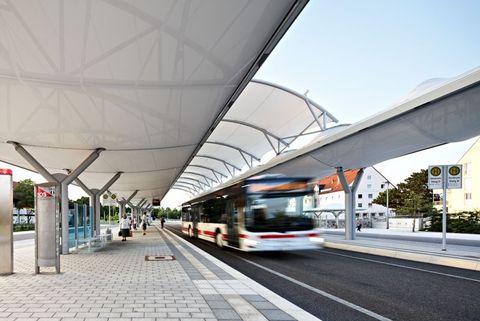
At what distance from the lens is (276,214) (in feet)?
49.8

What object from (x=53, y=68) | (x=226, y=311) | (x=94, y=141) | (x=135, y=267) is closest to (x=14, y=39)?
(x=53, y=68)

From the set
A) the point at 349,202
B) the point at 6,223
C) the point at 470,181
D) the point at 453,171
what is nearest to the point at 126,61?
the point at 6,223

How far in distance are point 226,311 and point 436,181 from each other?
12.4m

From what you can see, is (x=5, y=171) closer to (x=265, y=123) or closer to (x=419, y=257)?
(x=419, y=257)

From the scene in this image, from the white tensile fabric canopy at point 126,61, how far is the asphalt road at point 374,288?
183 inches

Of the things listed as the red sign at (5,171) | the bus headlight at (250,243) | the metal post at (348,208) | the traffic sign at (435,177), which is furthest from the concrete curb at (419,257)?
the red sign at (5,171)

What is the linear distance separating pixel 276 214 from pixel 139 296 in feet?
28.6

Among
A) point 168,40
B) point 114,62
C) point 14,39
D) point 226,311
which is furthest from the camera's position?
→ point 114,62

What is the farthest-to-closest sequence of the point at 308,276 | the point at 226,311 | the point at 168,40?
1. the point at 308,276
2. the point at 168,40
3. the point at 226,311

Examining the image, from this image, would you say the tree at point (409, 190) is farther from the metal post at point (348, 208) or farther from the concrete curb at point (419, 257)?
the concrete curb at point (419, 257)

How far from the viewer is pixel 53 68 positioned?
26.6 ft

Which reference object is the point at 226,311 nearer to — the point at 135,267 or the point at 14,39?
the point at 14,39

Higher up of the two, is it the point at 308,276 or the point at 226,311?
the point at 226,311

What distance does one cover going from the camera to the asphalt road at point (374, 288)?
21.6 ft
